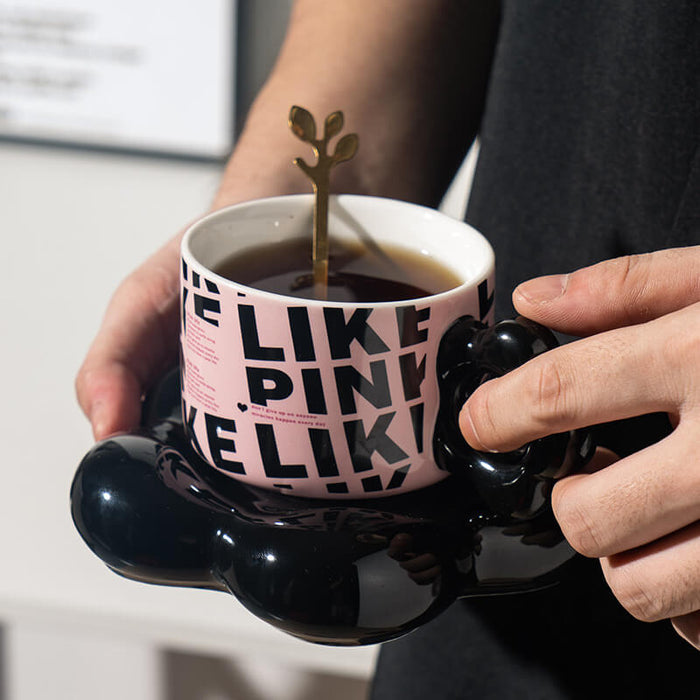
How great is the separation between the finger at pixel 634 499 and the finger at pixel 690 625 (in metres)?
0.06

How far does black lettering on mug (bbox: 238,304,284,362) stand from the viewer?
0.36 m

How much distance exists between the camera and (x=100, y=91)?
3.47 feet

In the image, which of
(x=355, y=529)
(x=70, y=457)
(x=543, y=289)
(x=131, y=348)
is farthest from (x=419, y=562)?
(x=70, y=457)

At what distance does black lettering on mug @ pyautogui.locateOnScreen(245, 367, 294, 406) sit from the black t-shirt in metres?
0.25

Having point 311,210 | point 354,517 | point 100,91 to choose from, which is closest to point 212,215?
point 311,210

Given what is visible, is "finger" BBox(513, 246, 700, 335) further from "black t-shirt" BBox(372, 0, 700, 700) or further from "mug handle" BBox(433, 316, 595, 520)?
"black t-shirt" BBox(372, 0, 700, 700)

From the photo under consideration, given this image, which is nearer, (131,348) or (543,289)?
(543,289)

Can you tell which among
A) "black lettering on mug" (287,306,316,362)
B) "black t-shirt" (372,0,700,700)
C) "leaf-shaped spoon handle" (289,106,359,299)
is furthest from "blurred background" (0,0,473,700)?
"black lettering on mug" (287,306,316,362)

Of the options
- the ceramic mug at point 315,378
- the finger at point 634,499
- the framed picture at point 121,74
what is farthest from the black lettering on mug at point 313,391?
the framed picture at point 121,74

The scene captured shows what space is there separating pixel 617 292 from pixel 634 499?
0.29 ft

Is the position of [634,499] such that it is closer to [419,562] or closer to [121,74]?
[419,562]

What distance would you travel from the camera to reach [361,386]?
0.37m

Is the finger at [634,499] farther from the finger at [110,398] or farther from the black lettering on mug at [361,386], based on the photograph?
the finger at [110,398]

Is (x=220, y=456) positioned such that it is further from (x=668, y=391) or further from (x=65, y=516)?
(x=65, y=516)
